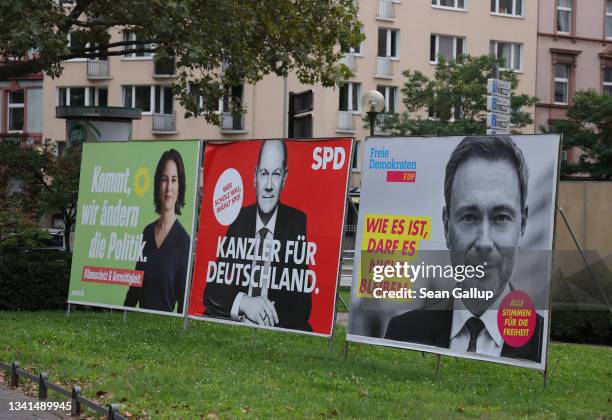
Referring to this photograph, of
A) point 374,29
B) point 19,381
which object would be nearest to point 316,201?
point 19,381

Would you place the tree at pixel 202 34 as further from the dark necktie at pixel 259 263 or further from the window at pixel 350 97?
the window at pixel 350 97

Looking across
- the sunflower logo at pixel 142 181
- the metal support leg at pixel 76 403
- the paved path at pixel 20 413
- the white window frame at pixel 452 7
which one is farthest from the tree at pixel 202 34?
the white window frame at pixel 452 7

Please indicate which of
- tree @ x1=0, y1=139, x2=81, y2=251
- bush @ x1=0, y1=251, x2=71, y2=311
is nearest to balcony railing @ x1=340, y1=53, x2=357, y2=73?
tree @ x1=0, y1=139, x2=81, y2=251

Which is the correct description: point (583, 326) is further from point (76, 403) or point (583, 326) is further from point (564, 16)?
point (564, 16)

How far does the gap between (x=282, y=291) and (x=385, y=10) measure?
47.5m

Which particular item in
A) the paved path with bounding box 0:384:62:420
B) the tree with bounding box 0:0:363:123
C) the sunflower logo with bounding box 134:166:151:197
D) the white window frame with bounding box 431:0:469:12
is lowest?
the paved path with bounding box 0:384:62:420

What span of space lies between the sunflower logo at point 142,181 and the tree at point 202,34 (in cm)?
430

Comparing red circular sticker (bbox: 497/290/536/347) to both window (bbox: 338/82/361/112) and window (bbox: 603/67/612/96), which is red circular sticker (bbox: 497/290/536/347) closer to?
window (bbox: 338/82/361/112)

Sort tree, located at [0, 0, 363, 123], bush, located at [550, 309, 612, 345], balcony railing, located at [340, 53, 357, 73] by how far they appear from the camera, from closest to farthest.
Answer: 1. bush, located at [550, 309, 612, 345]
2. tree, located at [0, 0, 363, 123]
3. balcony railing, located at [340, 53, 357, 73]

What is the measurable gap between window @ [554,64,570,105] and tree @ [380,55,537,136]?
43.2ft

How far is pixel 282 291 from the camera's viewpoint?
14.2m

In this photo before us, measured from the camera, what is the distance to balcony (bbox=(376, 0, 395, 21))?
6009 cm

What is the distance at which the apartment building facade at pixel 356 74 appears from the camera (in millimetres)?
59000

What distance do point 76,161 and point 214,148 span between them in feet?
24.9
